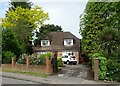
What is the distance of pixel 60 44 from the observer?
57.3m

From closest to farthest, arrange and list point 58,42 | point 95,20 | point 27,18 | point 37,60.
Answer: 1. point 37,60
2. point 95,20
3. point 27,18
4. point 58,42

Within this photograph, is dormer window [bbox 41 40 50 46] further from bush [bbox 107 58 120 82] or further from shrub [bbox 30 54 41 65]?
bush [bbox 107 58 120 82]

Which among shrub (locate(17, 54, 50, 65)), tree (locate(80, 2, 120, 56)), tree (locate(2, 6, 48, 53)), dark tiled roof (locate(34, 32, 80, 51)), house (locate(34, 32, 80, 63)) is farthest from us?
dark tiled roof (locate(34, 32, 80, 51))

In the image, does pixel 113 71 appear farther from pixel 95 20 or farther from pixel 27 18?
pixel 27 18

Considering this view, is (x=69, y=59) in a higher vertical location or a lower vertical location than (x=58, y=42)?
lower

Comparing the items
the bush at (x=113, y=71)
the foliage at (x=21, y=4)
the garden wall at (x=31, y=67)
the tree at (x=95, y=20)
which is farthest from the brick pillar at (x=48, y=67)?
the foliage at (x=21, y=4)

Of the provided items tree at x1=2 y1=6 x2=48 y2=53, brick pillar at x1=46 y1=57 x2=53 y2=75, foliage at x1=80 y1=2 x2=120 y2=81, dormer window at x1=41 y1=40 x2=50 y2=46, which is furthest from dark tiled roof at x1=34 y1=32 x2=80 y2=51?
brick pillar at x1=46 y1=57 x2=53 y2=75

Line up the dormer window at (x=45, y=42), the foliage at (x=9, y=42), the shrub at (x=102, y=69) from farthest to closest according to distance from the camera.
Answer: the dormer window at (x=45, y=42), the foliage at (x=9, y=42), the shrub at (x=102, y=69)

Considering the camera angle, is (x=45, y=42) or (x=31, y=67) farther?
(x=45, y=42)

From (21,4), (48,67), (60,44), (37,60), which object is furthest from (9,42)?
(21,4)

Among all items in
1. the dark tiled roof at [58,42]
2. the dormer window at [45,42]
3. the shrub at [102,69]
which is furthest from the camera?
the dormer window at [45,42]

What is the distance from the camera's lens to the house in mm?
55562

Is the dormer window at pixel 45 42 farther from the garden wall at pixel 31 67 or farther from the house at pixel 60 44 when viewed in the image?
the garden wall at pixel 31 67

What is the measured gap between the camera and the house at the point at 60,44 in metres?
55.6
